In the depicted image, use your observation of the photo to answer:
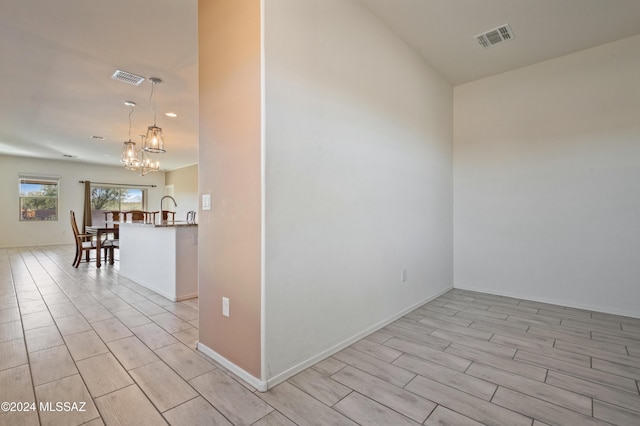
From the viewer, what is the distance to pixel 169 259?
3.57 metres

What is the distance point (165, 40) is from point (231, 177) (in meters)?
2.05

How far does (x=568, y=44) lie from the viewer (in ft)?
10.3

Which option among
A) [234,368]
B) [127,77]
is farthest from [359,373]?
[127,77]

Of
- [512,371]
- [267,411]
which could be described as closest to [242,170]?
[267,411]

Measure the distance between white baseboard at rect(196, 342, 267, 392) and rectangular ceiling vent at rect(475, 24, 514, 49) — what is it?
3.71 m

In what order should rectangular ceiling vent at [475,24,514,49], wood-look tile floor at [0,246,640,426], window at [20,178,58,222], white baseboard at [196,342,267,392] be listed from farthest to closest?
window at [20,178,58,222] → rectangular ceiling vent at [475,24,514,49] → white baseboard at [196,342,267,392] → wood-look tile floor at [0,246,640,426]

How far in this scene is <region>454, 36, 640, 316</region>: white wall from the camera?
3.07 m

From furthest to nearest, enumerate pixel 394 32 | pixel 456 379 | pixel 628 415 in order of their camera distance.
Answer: pixel 394 32, pixel 456 379, pixel 628 415

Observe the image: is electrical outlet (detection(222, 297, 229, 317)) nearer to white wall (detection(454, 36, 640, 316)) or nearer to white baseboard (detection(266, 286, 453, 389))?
white baseboard (detection(266, 286, 453, 389))

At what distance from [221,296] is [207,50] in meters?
1.83

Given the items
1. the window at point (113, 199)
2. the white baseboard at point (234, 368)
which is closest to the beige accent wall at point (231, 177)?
the white baseboard at point (234, 368)

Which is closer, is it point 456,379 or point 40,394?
point 40,394

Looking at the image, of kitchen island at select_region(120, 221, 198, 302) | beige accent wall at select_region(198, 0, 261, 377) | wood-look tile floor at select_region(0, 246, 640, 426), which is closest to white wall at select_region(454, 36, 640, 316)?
wood-look tile floor at select_region(0, 246, 640, 426)

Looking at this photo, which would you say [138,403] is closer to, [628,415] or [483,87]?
[628,415]
